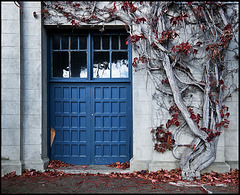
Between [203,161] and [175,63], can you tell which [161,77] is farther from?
[203,161]

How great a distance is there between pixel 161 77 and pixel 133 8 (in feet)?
5.38

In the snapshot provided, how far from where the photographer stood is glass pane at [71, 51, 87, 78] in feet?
20.9

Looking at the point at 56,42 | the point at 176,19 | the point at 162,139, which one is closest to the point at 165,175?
the point at 162,139

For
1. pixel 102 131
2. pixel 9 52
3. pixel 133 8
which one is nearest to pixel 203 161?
pixel 102 131

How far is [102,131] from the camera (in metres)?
6.28

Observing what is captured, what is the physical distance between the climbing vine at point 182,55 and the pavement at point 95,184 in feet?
2.54

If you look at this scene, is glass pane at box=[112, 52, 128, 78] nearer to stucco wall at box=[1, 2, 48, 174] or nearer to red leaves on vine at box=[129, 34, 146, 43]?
red leaves on vine at box=[129, 34, 146, 43]

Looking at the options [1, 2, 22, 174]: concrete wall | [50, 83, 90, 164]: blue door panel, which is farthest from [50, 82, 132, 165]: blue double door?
[1, 2, 22, 174]: concrete wall

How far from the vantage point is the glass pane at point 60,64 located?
250 inches

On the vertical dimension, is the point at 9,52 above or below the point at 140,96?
above

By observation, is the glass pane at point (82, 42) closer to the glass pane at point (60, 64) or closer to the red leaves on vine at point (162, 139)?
the glass pane at point (60, 64)

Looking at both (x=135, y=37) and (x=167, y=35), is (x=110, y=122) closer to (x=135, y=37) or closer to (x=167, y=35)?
(x=135, y=37)

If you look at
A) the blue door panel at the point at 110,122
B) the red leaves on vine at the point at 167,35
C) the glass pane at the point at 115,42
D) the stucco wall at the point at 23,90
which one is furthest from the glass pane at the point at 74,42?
the red leaves on vine at the point at 167,35

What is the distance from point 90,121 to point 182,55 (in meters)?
2.66
